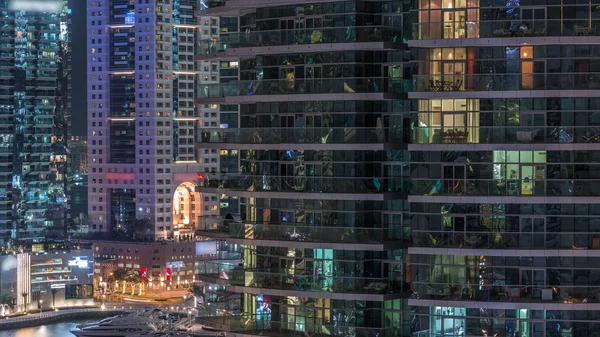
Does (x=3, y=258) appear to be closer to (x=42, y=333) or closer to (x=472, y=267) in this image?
(x=42, y=333)

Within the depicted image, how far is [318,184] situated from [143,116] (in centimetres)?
12346

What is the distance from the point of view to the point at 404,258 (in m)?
29.5

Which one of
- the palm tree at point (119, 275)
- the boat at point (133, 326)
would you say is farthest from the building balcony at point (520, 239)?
the palm tree at point (119, 275)

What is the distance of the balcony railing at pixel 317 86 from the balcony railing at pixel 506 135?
5.70ft

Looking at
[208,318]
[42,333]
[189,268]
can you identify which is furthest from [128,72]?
[208,318]

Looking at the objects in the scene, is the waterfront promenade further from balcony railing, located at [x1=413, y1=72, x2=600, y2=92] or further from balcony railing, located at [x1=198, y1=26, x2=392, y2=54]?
balcony railing, located at [x1=413, y1=72, x2=600, y2=92]

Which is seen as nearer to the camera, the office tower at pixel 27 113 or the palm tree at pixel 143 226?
the office tower at pixel 27 113

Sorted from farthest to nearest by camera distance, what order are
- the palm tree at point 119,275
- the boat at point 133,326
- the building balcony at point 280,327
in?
the palm tree at point 119,275 < the boat at point 133,326 < the building balcony at point 280,327

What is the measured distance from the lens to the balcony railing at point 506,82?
2750cm

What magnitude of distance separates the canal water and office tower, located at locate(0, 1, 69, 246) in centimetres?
2208

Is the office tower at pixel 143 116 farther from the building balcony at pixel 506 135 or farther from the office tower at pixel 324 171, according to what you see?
the building balcony at pixel 506 135

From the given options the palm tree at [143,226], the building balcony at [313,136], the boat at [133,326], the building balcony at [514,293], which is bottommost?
the boat at [133,326]

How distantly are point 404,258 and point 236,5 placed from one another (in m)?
6.06

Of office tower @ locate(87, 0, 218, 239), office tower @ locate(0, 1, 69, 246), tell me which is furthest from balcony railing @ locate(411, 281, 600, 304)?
office tower @ locate(0, 1, 69, 246)
